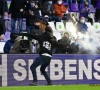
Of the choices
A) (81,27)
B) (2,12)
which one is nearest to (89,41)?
(81,27)

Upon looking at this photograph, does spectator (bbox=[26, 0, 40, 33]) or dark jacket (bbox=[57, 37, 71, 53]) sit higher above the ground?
spectator (bbox=[26, 0, 40, 33])

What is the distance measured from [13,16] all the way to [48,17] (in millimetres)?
1396

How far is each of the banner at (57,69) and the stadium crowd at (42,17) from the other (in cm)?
42

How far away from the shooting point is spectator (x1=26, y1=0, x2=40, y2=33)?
1634 centimetres

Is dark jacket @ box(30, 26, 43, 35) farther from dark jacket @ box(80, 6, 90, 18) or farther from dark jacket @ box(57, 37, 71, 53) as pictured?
dark jacket @ box(80, 6, 90, 18)

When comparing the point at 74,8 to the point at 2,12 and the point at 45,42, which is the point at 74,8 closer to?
the point at 2,12

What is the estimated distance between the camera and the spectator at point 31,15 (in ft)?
53.6

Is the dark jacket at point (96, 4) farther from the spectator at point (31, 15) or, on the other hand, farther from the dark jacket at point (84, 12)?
the spectator at point (31, 15)

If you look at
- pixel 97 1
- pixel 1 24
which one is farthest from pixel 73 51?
pixel 97 1

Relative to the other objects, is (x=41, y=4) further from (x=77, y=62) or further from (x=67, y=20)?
(x=77, y=62)

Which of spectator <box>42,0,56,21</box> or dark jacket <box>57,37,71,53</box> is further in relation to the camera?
spectator <box>42,0,56,21</box>

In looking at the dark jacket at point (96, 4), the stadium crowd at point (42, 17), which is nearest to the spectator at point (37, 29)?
the stadium crowd at point (42, 17)

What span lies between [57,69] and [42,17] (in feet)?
12.1

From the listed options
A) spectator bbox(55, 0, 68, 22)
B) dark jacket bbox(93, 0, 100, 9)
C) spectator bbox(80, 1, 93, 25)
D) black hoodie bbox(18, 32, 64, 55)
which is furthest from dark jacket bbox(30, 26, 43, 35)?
dark jacket bbox(93, 0, 100, 9)
